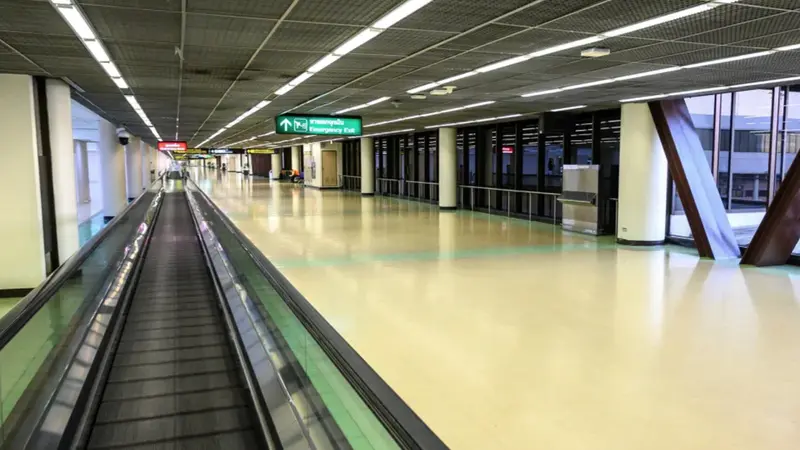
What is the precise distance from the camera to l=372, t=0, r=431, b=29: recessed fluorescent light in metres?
5.52

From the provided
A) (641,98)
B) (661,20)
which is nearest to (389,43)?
(661,20)

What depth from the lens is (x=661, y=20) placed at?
20.1 feet

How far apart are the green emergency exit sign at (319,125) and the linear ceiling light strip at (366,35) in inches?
212

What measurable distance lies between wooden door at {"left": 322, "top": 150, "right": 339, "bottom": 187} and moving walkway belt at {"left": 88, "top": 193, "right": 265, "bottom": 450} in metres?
29.3

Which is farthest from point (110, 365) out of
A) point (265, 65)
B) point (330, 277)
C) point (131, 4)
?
point (265, 65)

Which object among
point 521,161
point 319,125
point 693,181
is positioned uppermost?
point 319,125

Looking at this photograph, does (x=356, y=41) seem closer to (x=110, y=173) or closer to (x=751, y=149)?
(x=751, y=149)

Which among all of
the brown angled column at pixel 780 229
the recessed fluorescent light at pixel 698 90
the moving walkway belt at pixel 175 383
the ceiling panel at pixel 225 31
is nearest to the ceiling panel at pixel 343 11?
the ceiling panel at pixel 225 31

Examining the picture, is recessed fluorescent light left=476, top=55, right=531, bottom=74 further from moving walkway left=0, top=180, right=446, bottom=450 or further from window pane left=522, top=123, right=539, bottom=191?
window pane left=522, top=123, right=539, bottom=191

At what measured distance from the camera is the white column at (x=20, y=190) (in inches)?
367

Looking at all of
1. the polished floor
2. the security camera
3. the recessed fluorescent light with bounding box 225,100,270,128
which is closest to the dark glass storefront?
the polished floor

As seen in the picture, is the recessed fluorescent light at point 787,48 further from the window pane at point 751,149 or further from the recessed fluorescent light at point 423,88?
the recessed fluorescent light at point 423,88

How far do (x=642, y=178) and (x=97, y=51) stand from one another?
1133cm

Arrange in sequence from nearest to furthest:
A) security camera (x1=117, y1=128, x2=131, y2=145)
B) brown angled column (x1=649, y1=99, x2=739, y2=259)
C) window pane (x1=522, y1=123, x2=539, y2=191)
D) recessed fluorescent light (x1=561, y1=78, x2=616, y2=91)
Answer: recessed fluorescent light (x1=561, y1=78, x2=616, y2=91), brown angled column (x1=649, y1=99, x2=739, y2=259), window pane (x1=522, y1=123, x2=539, y2=191), security camera (x1=117, y1=128, x2=131, y2=145)
